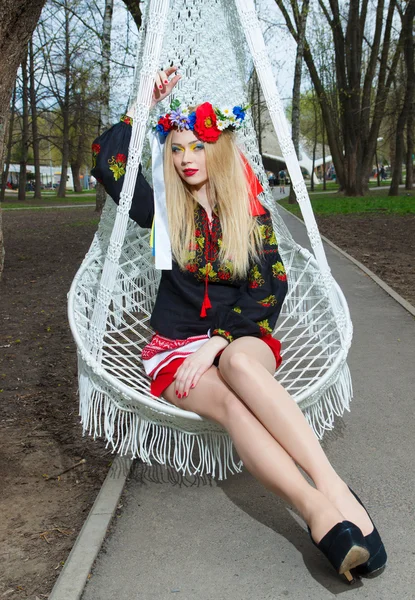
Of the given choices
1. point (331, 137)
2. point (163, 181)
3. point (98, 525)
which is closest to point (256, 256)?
point (163, 181)

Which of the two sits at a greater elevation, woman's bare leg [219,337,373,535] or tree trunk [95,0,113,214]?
tree trunk [95,0,113,214]

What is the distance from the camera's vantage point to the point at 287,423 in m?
2.52

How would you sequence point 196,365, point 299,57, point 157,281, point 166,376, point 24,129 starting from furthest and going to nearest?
point 24,129 < point 299,57 < point 157,281 < point 166,376 < point 196,365

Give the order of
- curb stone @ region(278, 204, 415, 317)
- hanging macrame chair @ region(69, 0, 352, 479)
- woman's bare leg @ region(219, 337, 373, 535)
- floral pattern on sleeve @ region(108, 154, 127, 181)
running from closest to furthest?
woman's bare leg @ region(219, 337, 373, 535)
hanging macrame chair @ region(69, 0, 352, 479)
floral pattern on sleeve @ region(108, 154, 127, 181)
curb stone @ region(278, 204, 415, 317)

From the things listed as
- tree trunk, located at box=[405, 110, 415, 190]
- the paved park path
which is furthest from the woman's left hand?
tree trunk, located at box=[405, 110, 415, 190]

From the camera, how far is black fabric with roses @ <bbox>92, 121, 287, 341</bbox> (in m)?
3.15

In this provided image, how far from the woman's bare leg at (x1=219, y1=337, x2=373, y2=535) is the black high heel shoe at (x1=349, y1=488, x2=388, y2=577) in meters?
0.03

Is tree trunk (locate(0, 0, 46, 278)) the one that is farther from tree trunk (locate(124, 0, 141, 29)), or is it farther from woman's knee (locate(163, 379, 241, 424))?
tree trunk (locate(124, 0, 141, 29))

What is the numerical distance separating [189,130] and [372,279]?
519cm

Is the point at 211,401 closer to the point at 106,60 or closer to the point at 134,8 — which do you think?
the point at 134,8

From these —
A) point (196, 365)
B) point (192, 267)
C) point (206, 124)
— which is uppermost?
point (206, 124)

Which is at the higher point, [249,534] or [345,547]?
[345,547]

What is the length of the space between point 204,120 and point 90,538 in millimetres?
1798

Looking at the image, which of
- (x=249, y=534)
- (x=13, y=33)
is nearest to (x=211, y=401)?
(x=249, y=534)
